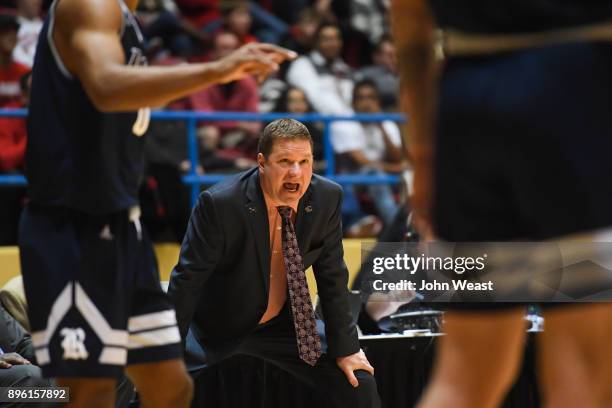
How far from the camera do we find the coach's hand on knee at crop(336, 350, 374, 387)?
207 inches

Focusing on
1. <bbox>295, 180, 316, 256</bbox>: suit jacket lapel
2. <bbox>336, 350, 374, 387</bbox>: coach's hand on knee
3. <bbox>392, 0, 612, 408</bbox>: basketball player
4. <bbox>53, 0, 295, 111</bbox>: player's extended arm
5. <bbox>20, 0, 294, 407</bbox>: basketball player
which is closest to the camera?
<bbox>392, 0, 612, 408</bbox>: basketball player

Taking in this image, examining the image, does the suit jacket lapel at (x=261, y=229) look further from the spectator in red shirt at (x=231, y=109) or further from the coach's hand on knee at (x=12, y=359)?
the spectator in red shirt at (x=231, y=109)

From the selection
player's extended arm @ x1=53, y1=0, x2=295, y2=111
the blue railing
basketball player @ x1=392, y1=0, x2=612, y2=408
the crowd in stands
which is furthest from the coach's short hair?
basketball player @ x1=392, y1=0, x2=612, y2=408

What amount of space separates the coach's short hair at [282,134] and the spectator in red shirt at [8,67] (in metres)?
4.37

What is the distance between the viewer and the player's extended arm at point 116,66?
2939 mm

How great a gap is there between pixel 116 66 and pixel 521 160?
4.80 ft

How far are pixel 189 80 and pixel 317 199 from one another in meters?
2.46

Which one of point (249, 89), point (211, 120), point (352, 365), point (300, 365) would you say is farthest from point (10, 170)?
point (352, 365)

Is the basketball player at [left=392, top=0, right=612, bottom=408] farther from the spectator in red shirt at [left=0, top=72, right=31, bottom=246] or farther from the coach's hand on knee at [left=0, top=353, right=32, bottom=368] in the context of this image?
the spectator in red shirt at [left=0, top=72, right=31, bottom=246]

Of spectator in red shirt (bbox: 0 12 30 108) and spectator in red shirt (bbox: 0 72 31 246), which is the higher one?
spectator in red shirt (bbox: 0 12 30 108)

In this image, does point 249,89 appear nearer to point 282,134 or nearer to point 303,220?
point 282,134

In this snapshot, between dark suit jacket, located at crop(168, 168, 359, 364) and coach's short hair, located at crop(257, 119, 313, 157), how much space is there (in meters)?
0.19

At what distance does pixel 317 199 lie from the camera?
5.41 metres

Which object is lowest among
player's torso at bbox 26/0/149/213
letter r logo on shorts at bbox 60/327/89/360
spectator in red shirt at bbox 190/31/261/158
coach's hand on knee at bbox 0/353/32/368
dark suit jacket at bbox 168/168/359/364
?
coach's hand on knee at bbox 0/353/32/368
